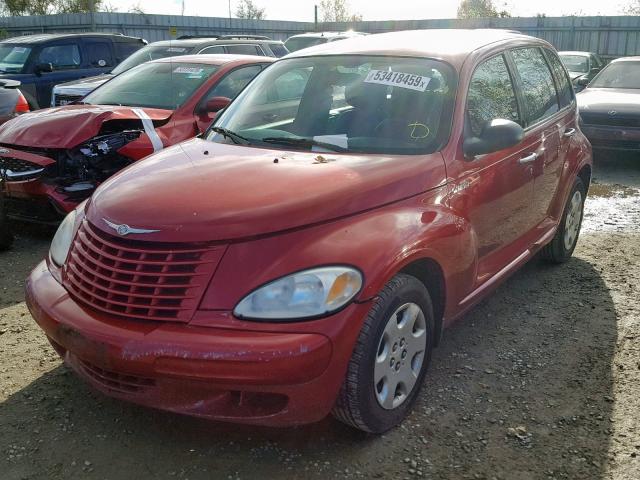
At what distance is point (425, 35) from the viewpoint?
165 inches

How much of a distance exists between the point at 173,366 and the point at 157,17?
22453 millimetres

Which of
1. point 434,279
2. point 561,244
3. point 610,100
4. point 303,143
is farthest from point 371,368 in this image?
point 610,100

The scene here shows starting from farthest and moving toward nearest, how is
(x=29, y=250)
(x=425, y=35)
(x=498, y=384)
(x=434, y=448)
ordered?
1. (x=29, y=250)
2. (x=425, y=35)
3. (x=498, y=384)
4. (x=434, y=448)

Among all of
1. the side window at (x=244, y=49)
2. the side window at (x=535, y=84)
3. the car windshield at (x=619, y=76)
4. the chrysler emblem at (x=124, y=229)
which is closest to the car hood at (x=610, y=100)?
the car windshield at (x=619, y=76)

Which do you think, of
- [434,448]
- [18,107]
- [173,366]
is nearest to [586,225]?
[434,448]

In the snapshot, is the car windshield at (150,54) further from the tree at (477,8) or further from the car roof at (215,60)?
the tree at (477,8)

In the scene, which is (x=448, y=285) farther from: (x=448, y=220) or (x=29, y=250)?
(x=29, y=250)

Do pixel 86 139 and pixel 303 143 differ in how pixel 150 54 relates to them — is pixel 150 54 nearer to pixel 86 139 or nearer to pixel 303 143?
pixel 86 139

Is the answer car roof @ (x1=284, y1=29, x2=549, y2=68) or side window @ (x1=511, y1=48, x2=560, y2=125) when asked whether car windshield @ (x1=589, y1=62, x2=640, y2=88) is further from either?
car roof @ (x1=284, y1=29, x2=549, y2=68)

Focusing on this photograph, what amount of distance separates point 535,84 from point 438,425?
8.50ft

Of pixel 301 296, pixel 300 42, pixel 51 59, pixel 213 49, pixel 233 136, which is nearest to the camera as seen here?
pixel 301 296

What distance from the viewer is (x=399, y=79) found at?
3635 millimetres

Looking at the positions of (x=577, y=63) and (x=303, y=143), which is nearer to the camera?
(x=303, y=143)

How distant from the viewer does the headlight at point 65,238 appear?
3.11 m
